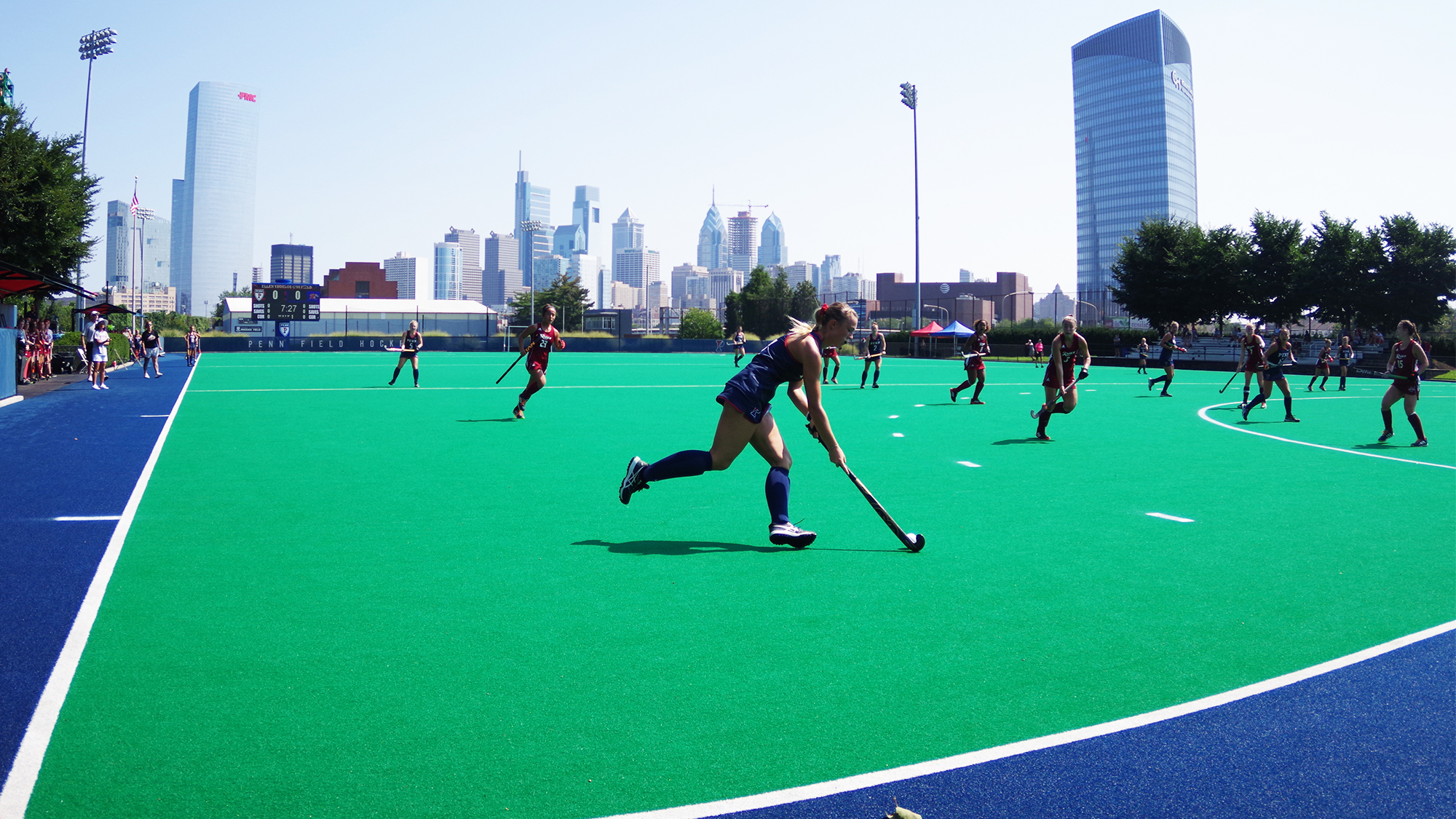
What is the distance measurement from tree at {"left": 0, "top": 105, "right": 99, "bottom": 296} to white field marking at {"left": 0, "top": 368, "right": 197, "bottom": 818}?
3207 cm

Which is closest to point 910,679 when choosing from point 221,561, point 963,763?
point 963,763

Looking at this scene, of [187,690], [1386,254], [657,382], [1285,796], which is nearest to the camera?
[1285,796]

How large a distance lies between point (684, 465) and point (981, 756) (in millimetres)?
4044

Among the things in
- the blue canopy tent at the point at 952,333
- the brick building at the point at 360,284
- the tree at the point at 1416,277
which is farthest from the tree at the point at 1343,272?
the brick building at the point at 360,284

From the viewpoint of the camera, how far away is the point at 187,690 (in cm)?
433

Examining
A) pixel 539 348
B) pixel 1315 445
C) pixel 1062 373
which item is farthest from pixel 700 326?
pixel 1315 445

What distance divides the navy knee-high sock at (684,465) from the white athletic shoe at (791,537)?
28.4 inches

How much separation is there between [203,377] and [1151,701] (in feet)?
117

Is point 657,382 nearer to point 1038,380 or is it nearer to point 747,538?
point 1038,380

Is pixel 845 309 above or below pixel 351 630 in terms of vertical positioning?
above

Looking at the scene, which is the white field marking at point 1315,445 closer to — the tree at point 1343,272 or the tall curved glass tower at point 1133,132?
the tree at point 1343,272

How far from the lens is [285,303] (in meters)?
75.0

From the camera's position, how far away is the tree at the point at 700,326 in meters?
119

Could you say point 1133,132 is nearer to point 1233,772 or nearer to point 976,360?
point 976,360
